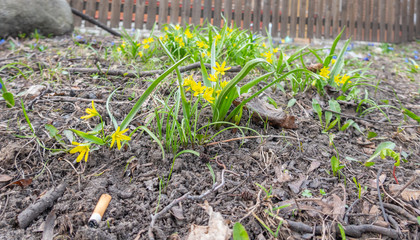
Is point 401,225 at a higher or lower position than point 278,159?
lower

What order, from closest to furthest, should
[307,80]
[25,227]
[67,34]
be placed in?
[25,227] < [307,80] < [67,34]

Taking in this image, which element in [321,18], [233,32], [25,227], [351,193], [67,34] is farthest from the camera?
[321,18]

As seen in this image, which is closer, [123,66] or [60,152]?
[60,152]

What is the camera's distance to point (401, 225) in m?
1.19

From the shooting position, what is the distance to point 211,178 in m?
1.39

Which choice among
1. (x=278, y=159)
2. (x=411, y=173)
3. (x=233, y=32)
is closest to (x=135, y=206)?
(x=278, y=159)

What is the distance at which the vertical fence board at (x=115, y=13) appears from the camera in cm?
508

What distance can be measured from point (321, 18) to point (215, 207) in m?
5.60

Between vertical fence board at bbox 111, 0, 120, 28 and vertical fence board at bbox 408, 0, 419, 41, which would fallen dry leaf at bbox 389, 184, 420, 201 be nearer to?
vertical fence board at bbox 111, 0, 120, 28

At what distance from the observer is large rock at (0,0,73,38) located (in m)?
3.57

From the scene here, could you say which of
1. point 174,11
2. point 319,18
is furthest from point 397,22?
point 174,11

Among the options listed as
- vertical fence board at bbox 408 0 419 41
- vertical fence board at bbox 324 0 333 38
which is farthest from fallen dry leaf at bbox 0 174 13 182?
vertical fence board at bbox 408 0 419 41

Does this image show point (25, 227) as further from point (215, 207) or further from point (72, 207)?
point (215, 207)

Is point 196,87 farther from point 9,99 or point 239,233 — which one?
point 9,99
